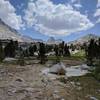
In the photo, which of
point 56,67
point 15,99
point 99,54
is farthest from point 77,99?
point 99,54

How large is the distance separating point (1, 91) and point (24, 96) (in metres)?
4.64

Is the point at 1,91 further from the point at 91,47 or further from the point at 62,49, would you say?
the point at 62,49

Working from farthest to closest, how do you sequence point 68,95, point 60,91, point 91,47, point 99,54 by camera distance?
point 99,54, point 91,47, point 60,91, point 68,95

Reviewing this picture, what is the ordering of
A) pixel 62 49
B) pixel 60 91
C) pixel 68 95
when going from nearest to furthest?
1. pixel 68 95
2. pixel 60 91
3. pixel 62 49

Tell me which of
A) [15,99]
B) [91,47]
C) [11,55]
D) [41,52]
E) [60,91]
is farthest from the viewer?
[11,55]

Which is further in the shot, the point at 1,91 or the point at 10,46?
the point at 10,46

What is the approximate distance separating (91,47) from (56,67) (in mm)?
69358

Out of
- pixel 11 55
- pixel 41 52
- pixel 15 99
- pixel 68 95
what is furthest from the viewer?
pixel 11 55

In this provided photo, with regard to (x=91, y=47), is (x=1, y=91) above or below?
below

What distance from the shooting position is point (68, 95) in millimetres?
30953

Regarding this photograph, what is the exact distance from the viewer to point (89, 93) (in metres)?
32.5

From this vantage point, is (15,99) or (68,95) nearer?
(15,99)

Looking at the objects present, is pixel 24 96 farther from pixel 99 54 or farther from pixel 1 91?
pixel 99 54

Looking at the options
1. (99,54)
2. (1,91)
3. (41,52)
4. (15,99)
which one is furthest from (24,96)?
(99,54)
